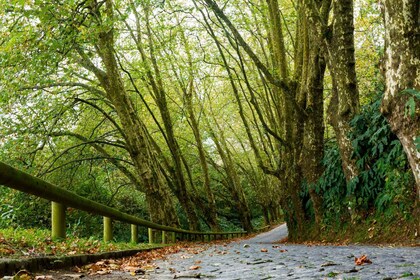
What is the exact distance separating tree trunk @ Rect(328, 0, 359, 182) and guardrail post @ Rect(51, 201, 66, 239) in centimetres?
673

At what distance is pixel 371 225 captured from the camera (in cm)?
945

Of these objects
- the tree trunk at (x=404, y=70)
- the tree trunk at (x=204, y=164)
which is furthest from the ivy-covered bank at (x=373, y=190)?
the tree trunk at (x=204, y=164)

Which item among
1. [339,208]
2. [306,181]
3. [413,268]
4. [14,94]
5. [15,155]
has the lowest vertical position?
[413,268]

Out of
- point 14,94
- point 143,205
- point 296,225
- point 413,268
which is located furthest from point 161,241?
point 143,205

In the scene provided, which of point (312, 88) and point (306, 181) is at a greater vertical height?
point (312, 88)

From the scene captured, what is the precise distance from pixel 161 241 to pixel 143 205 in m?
14.0

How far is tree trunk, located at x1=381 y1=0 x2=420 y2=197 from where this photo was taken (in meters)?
6.42

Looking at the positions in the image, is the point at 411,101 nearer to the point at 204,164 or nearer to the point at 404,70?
the point at 404,70

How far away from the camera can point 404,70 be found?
6516 millimetres

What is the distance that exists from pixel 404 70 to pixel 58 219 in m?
4.95

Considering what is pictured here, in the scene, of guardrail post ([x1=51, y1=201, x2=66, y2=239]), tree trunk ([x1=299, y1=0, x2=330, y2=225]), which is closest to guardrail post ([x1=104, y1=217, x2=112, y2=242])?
guardrail post ([x1=51, y1=201, x2=66, y2=239])

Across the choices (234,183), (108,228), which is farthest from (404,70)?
(234,183)

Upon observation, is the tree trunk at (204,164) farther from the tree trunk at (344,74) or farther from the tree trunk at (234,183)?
the tree trunk at (344,74)

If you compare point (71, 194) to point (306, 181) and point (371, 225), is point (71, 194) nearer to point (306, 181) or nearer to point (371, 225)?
point (371, 225)
